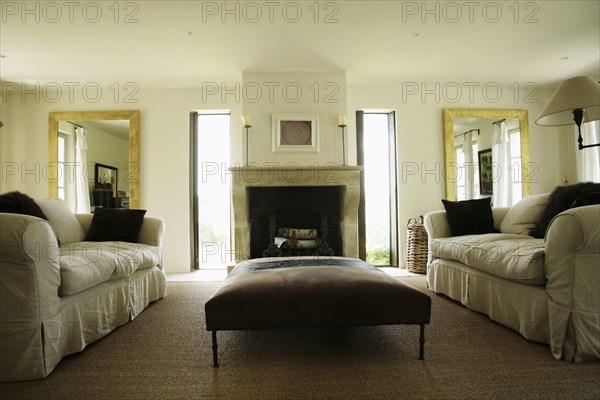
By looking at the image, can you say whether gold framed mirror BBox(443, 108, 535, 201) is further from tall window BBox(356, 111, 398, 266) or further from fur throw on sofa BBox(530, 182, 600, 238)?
fur throw on sofa BBox(530, 182, 600, 238)

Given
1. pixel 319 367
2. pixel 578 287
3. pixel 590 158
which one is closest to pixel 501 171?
pixel 590 158

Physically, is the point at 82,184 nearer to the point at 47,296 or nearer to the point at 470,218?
the point at 47,296

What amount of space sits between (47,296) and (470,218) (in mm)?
3140

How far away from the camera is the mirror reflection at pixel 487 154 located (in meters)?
4.55

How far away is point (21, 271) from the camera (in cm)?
156

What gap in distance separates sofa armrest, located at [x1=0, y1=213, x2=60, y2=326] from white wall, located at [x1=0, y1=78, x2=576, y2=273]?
291 centimetres

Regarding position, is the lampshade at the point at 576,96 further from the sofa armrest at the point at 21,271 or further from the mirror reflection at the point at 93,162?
the mirror reflection at the point at 93,162

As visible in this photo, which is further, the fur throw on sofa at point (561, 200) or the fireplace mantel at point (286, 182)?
the fireplace mantel at point (286, 182)

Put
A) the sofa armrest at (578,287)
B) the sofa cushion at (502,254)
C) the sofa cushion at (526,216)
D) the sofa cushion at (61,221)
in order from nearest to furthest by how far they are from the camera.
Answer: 1. the sofa armrest at (578,287)
2. the sofa cushion at (502,254)
3. the sofa cushion at (61,221)
4. the sofa cushion at (526,216)

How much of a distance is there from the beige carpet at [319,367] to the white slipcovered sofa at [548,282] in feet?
0.34

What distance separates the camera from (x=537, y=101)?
15.4 ft

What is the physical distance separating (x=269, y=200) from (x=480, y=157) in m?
2.90

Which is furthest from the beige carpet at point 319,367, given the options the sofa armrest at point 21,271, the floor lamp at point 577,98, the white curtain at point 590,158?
the white curtain at point 590,158

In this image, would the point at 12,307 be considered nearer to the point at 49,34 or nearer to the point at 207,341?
the point at 207,341
